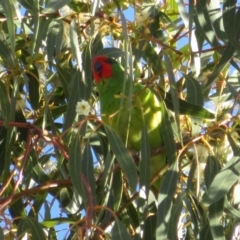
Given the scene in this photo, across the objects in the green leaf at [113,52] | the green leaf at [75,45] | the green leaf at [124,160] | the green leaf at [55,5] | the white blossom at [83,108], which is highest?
the green leaf at [55,5]

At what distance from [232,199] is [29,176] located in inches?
23.7

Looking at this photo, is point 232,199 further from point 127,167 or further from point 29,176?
point 29,176

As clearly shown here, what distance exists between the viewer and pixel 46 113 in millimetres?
2062

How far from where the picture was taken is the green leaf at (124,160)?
5.59 ft

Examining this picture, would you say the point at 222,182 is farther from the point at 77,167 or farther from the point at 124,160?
the point at 77,167

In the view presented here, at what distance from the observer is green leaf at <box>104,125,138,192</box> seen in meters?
1.71

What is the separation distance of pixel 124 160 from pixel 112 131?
0.08m

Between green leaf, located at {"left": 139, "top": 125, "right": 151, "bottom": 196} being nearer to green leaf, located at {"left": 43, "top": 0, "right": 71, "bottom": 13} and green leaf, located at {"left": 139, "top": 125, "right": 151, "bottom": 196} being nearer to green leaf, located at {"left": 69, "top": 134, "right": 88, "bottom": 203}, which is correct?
green leaf, located at {"left": 69, "top": 134, "right": 88, "bottom": 203}

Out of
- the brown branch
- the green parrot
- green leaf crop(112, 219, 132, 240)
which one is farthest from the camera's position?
the green parrot

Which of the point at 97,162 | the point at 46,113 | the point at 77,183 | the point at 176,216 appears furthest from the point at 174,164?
the point at 97,162

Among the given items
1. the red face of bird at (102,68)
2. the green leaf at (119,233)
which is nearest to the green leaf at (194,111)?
the green leaf at (119,233)

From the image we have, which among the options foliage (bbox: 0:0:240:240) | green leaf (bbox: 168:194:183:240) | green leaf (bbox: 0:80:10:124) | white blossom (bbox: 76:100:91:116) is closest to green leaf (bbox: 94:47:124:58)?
foliage (bbox: 0:0:240:240)

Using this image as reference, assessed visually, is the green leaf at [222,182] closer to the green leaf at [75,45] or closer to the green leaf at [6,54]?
the green leaf at [75,45]

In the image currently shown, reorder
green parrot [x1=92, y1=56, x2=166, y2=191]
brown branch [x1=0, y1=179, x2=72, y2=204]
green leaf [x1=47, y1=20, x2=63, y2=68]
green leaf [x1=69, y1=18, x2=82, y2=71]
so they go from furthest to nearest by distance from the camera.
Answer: green parrot [x1=92, y1=56, x2=166, y2=191] → green leaf [x1=47, y1=20, x2=63, y2=68] → brown branch [x1=0, y1=179, x2=72, y2=204] → green leaf [x1=69, y1=18, x2=82, y2=71]
